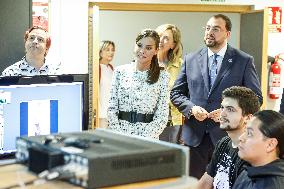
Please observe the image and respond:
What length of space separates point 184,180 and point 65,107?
827mm

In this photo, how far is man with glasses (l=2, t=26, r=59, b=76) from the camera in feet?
8.35

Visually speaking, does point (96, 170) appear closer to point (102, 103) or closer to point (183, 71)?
point (183, 71)

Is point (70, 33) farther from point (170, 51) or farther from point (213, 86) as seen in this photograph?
point (213, 86)

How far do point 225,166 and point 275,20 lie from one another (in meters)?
3.38

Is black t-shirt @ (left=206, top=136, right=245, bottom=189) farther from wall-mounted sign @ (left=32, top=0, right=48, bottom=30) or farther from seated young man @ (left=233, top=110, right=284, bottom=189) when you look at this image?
wall-mounted sign @ (left=32, top=0, right=48, bottom=30)

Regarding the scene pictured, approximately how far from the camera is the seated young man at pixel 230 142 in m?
2.53

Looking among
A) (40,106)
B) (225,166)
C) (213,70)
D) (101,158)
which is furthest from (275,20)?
(101,158)

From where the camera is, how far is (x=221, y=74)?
324 centimetres

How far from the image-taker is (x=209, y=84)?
128 inches

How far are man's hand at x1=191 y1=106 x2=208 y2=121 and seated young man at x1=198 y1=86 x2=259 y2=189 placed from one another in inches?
14.4

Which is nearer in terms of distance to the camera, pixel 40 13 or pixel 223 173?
pixel 223 173

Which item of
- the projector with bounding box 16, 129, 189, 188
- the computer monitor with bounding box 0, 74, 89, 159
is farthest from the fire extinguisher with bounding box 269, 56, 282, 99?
the projector with bounding box 16, 129, 189, 188

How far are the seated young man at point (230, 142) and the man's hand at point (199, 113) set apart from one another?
37 centimetres

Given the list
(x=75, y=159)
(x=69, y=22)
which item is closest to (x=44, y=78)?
(x=75, y=159)
